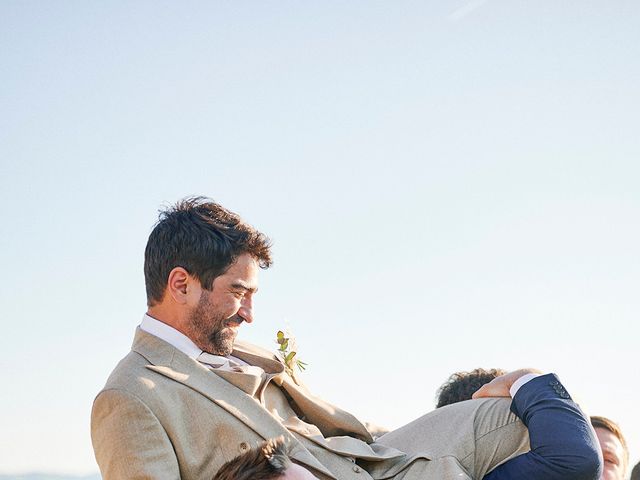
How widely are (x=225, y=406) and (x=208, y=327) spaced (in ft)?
1.86

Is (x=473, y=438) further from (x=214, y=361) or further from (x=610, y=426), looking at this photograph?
(x=214, y=361)

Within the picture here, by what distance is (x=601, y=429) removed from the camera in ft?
18.0

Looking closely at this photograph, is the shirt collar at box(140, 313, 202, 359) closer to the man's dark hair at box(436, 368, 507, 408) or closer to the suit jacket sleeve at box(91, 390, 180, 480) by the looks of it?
the suit jacket sleeve at box(91, 390, 180, 480)

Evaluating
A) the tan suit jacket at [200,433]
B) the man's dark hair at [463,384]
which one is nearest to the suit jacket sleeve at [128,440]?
the tan suit jacket at [200,433]

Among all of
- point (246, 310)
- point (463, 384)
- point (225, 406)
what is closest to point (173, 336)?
point (246, 310)

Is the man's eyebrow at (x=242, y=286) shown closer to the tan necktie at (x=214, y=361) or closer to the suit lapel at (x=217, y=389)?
the tan necktie at (x=214, y=361)

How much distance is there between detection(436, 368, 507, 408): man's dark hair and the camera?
542 centimetres

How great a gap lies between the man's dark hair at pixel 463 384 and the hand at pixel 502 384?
0.37 metres

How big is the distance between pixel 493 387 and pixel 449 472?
1.88 ft

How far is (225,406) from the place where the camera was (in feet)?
14.8

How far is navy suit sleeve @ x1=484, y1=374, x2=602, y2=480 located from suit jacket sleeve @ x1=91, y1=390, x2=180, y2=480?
5.07 ft

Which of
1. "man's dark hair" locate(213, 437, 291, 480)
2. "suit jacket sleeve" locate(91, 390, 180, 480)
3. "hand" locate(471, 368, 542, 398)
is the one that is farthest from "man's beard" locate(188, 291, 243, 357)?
"man's dark hair" locate(213, 437, 291, 480)

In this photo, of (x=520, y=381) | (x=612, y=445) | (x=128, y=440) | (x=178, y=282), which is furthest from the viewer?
(x=612, y=445)

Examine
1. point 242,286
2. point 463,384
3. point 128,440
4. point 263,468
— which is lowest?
point 128,440
